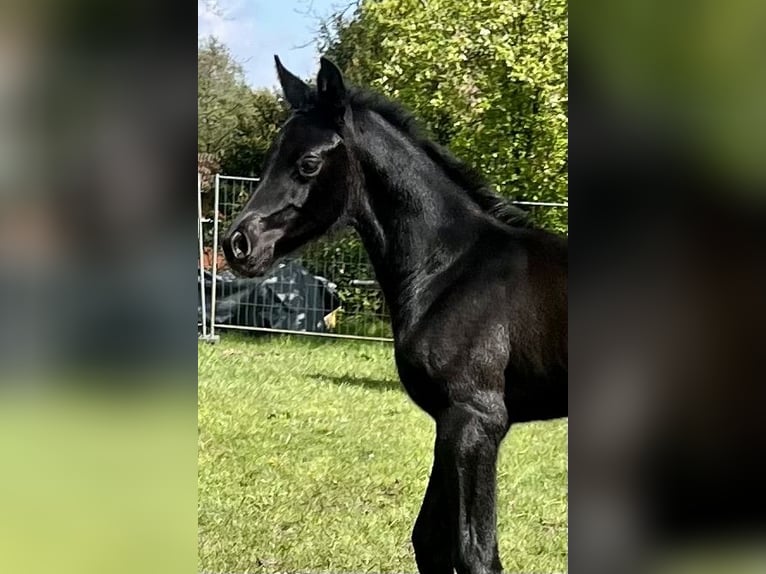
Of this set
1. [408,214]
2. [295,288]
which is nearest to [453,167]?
[408,214]

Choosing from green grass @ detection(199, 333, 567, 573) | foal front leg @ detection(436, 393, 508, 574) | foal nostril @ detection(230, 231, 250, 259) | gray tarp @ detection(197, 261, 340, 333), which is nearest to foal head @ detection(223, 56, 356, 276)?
foal nostril @ detection(230, 231, 250, 259)

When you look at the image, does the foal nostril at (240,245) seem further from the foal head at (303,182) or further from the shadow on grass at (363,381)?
the shadow on grass at (363,381)

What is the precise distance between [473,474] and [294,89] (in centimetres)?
157

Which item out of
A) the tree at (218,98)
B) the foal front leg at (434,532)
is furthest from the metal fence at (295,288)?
the foal front leg at (434,532)

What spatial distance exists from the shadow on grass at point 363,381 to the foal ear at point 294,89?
41.1 inches

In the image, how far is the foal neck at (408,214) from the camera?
10.6 ft

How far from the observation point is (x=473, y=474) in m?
3.19

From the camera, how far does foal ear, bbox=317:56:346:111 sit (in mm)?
3145
